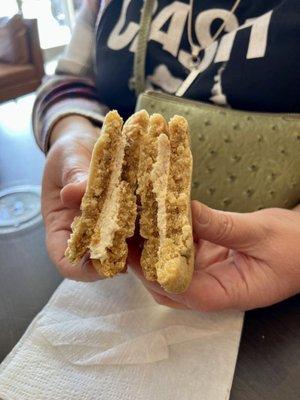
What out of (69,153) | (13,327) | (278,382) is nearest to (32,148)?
(69,153)

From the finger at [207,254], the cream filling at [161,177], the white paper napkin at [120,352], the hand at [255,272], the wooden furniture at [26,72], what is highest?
the cream filling at [161,177]

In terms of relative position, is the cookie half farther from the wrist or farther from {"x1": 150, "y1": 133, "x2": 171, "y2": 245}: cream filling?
the wrist

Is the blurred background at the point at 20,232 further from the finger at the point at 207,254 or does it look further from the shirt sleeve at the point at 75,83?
the finger at the point at 207,254


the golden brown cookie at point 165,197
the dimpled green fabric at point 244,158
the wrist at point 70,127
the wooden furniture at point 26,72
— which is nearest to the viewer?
the golden brown cookie at point 165,197

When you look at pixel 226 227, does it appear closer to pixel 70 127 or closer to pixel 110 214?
pixel 110 214

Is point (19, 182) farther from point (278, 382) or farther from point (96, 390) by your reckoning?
point (278, 382)

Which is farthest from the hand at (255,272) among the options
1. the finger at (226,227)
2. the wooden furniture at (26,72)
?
the wooden furniture at (26,72)
